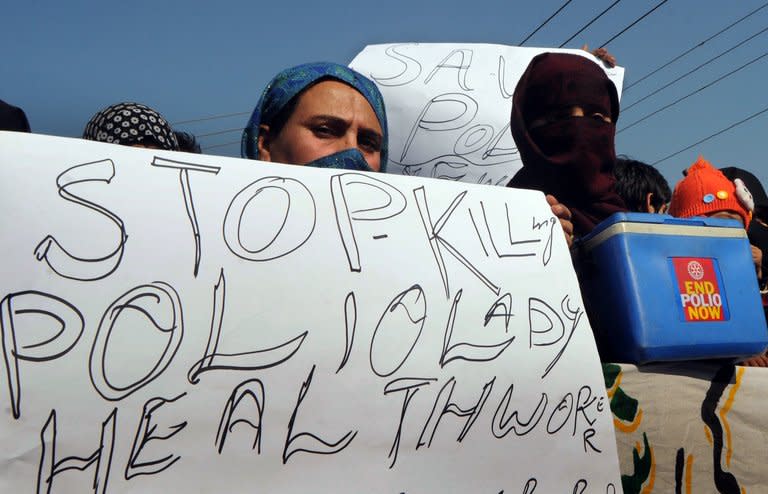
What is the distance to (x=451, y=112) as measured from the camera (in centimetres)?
276

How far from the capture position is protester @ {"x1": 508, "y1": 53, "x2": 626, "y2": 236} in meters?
1.94

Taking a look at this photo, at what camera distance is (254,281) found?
3.44ft

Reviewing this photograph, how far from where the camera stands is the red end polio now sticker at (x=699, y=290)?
1.38 metres

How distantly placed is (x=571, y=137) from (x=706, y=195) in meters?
0.86

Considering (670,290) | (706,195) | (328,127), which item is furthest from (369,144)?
(706,195)

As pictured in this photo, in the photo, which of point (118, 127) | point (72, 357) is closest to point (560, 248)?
point (72, 357)

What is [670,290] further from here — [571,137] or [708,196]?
[708,196]

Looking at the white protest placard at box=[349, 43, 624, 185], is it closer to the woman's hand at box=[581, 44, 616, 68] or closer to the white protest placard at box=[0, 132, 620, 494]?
the woman's hand at box=[581, 44, 616, 68]

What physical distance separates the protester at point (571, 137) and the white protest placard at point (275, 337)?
0.69 metres

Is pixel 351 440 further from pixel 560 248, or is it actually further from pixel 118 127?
pixel 118 127

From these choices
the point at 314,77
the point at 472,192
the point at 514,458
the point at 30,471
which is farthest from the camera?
the point at 314,77

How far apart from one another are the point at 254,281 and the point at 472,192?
1.44 feet

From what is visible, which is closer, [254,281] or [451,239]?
[254,281]

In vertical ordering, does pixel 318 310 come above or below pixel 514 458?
above
